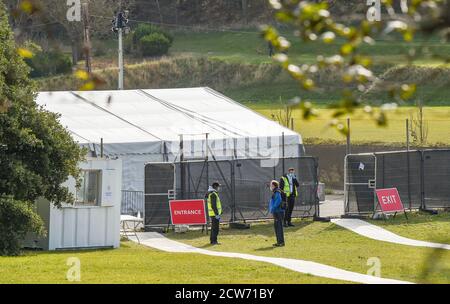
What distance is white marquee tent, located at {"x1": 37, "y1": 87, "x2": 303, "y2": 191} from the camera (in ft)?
111

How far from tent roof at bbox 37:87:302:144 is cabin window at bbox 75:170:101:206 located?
6184mm

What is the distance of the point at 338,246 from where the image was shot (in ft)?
84.7

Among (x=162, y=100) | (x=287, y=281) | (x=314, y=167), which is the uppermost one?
(x=162, y=100)

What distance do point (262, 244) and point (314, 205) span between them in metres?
5.71

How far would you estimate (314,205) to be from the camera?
32.0 meters

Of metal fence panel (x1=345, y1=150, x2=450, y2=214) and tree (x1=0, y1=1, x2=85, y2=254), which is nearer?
tree (x1=0, y1=1, x2=85, y2=254)

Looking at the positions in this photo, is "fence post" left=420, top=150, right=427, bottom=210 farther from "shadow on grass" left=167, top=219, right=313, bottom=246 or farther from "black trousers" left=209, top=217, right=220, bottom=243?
"black trousers" left=209, top=217, right=220, bottom=243

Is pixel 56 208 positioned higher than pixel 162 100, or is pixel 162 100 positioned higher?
pixel 162 100

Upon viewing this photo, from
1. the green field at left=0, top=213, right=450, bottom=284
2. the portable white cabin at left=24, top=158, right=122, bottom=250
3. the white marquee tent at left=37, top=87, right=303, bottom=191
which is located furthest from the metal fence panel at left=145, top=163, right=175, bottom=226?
the portable white cabin at left=24, top=158, right=122, bottom=250

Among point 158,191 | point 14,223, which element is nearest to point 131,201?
point 158,191

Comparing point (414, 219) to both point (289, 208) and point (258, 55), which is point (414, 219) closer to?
point (289, 208)

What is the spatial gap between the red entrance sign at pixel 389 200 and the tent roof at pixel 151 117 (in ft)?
18.5

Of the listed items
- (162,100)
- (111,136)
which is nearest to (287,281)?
(111,136)
